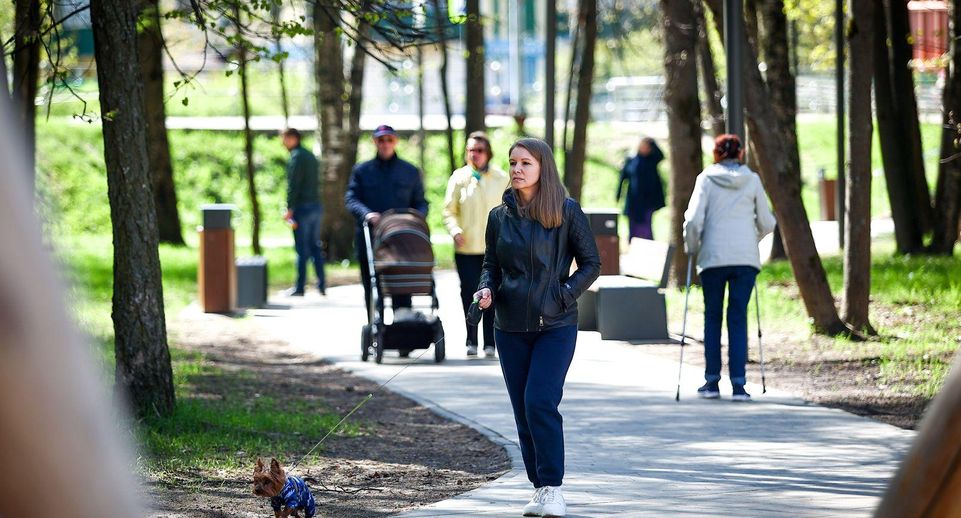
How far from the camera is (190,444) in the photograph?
803 cm

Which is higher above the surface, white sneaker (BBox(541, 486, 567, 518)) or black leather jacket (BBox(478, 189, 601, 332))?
black leather jacket (BBox(478, 189, 601, 332))

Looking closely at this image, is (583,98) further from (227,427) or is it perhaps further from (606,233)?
(227,427)

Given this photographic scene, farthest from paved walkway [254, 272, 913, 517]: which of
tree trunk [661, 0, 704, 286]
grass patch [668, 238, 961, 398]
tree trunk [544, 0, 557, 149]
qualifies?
tree trunk [661, 0, 704, 286]

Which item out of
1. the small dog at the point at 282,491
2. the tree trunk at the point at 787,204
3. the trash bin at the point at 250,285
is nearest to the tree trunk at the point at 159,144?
the trash bin at the point at 250,285

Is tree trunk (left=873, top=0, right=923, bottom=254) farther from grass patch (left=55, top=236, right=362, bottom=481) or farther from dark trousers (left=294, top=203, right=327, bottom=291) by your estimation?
grass patch (left=55, top=236, right=362, bottom=481)

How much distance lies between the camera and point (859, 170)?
41.6 ft

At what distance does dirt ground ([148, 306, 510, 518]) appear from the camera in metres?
6.65

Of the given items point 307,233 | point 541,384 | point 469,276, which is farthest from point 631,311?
point 541,384

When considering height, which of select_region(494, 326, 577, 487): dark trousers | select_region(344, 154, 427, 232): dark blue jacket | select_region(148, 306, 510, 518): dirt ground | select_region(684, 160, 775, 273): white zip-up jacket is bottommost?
select_region(148, 306, 510, 518): dirt ground

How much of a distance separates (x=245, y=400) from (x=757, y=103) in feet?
19.0

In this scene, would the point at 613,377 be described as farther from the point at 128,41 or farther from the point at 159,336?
the point at 128,41

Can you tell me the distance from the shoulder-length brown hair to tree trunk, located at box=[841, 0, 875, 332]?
22.5 feet

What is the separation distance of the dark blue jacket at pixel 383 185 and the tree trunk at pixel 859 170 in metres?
4.05

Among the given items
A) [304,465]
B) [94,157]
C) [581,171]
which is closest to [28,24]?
[304,465]
